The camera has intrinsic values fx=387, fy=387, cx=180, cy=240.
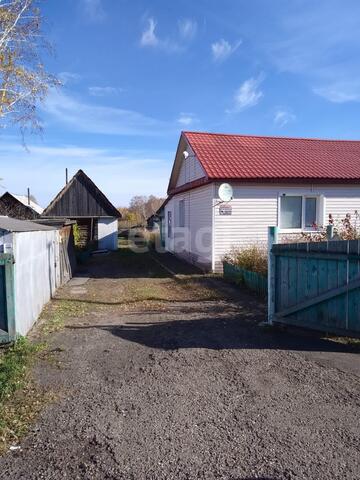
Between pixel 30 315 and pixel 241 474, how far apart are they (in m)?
5.09

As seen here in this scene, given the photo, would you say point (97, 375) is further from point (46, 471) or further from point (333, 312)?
point (333, 312)

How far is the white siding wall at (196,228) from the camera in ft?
45.2

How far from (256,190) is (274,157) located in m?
2.38

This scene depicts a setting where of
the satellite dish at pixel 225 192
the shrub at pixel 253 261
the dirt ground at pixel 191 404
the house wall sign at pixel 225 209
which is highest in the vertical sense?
the satellite dish at pixel 225 192

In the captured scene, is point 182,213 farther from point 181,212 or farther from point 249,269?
point 249,269

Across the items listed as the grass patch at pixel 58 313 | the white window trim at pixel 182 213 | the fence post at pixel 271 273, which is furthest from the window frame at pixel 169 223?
the fence post at pixel 271 273

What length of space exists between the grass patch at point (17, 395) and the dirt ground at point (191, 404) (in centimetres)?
14

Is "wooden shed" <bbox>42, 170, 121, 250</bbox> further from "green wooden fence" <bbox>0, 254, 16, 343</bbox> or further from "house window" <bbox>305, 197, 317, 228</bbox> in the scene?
"green wooden fence" <bbox>0, 254, 16, 343</bbox>

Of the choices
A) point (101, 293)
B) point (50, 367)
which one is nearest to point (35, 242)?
point (101, 293)

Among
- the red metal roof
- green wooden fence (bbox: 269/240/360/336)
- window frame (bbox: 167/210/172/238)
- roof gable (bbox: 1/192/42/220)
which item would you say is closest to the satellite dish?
the red metal roof

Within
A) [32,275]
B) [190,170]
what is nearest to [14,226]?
[32,275]

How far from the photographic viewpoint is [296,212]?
1403 cm

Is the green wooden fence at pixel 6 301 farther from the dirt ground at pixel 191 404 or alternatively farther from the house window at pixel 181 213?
the house window at pixel 181 213

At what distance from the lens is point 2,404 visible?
3814mm
